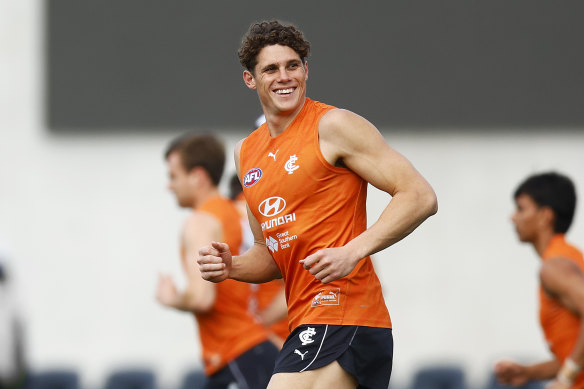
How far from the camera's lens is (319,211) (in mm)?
4293

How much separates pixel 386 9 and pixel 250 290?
→ 5121 mm

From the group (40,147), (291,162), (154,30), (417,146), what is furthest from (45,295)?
(291,162)

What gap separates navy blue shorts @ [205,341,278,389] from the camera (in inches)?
238

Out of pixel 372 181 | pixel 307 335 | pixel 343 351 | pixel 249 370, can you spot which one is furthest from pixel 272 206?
pixel 249 370

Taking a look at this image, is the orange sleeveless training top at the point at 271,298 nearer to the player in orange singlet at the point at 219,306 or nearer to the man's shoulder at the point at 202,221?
the player in orange singlet at the point at 219,306

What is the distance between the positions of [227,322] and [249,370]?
0.33m

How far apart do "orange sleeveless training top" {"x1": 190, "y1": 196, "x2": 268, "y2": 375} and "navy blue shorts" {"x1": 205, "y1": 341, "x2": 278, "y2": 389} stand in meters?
0.03

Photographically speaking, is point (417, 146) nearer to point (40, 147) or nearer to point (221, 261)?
point (40, 147)

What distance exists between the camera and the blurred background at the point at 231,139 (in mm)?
10594

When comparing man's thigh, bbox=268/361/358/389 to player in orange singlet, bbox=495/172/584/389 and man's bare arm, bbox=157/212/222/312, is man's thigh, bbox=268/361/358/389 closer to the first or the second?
man's bare arm, bbox=157/212/222/312

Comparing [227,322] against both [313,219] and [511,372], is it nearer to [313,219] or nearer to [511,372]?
[511,372]

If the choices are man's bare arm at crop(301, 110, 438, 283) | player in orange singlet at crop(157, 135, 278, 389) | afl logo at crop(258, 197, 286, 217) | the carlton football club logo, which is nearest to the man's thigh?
the carlton football club logo

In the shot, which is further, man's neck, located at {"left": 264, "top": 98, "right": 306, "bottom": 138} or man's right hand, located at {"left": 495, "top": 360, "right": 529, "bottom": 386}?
man's right hand, located at {"left": 495, "top": 360, "right": 529, "bottom": 386}

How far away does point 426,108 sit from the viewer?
1065 cm
